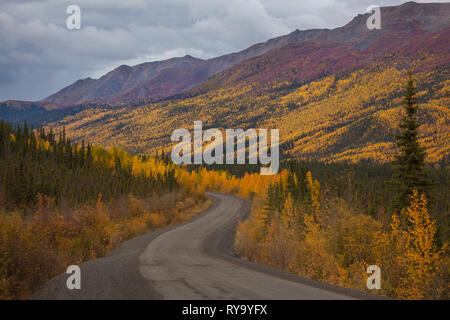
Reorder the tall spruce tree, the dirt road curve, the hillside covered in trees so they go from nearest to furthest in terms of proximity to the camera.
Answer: the dirt road curve → the hillside covered in trees → the tall spruce tree

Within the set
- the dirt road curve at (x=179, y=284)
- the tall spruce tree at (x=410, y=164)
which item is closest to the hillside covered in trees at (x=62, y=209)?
the dirt road curve at (x=179, y=284)

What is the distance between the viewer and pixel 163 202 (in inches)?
1678

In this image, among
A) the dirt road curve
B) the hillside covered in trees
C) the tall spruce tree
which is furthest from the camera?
the tall spruce tree

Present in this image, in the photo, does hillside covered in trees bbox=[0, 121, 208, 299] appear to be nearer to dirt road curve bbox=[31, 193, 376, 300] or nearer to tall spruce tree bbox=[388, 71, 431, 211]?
dirt road curve bbox=[31, 193, 376, 300]

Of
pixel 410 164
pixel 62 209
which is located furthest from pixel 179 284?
pixel 62 209

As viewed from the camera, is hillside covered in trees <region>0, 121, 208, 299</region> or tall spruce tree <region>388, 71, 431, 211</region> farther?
tall spruce tree <region>388, 71, 431, 211</region>

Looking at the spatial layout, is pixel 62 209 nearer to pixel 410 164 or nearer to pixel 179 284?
pixel 179 284

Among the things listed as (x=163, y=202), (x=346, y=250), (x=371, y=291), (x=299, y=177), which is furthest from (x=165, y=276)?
(x=299, y=177)

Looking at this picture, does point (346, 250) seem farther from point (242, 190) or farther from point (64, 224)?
point (242, 190)

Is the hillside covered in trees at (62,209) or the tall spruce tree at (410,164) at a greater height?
the tall spruce tree at (410,164)

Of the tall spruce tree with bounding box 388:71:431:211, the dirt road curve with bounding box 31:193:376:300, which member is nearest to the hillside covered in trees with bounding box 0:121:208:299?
the dirt road curve with bounding box 31:193:376:300

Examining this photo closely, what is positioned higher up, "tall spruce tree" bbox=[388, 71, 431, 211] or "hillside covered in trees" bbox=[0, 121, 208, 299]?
"tall spruce tree" bbox=[388, 71, 431, 211]

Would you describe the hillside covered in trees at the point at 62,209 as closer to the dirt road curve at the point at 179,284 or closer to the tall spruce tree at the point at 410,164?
the dirt road curve at the point at 179,284
